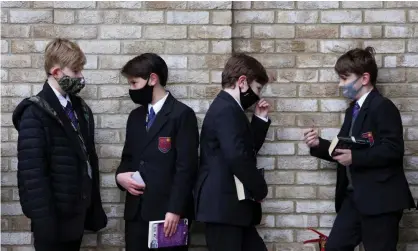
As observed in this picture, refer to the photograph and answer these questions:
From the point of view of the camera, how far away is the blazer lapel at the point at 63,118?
4.92 meters

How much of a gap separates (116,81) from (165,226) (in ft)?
3.74

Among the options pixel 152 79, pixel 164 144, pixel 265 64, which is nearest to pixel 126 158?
pixel 164 144

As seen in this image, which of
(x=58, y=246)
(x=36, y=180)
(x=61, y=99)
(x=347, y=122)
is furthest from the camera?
(x=347, y=122)

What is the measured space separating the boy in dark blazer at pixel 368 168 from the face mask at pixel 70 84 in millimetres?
1544

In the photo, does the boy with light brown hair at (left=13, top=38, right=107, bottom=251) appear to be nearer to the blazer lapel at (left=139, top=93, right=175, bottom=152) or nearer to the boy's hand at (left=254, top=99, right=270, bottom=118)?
the blazer lapel at (left=139, top=93, right=175, bottom=152)

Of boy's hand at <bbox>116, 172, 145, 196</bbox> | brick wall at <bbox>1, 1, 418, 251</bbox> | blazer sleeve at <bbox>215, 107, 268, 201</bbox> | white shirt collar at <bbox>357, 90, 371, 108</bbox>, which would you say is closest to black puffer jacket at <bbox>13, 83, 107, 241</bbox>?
boy's hand at <bbox>116, 172, 145, 196</bbox>

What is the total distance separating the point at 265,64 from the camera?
221 inches

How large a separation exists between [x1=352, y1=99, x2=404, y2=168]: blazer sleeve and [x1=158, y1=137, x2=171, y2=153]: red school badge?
1175 millimetres

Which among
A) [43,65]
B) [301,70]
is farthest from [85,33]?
[301,70]

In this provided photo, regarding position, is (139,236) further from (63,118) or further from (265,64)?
(265,64)

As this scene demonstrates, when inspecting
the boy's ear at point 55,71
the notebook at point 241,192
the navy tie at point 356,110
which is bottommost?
the notebook at point 241,192

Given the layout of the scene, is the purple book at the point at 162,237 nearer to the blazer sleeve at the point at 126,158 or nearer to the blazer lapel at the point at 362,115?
the blazer sleeve at the point at 126,158

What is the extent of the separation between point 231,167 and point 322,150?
2.68ft

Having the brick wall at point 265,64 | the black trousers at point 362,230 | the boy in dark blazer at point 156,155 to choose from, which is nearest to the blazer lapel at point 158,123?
the boy in dark blazer at point 156,155
